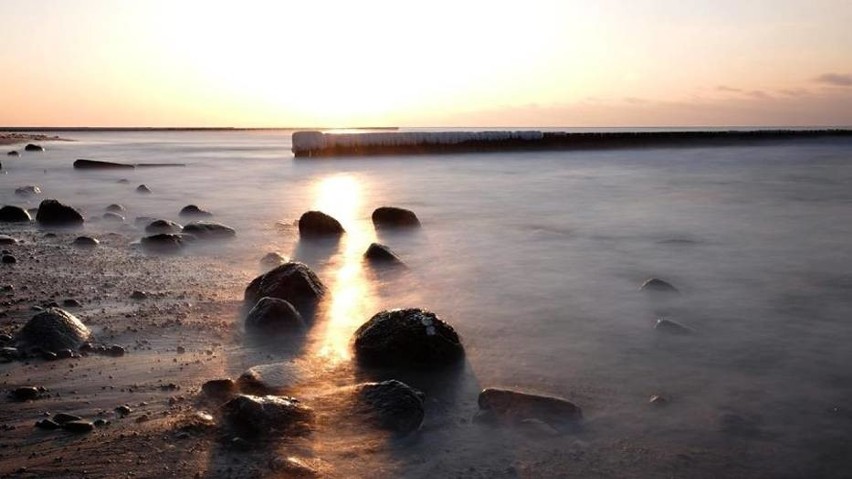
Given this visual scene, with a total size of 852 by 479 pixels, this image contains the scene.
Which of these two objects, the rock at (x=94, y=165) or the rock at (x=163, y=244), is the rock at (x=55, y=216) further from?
the rock at (x=94, y=165)

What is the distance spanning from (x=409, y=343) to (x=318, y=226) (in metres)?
5.40

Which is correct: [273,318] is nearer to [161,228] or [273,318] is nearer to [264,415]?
[264,415]

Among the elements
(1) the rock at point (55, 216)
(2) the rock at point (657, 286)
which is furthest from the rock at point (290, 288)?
(1) the rock at point (55, 216)

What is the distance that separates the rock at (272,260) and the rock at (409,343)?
3085 millimetres

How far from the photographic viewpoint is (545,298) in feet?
19.6

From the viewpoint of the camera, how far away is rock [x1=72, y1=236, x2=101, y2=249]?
7.91 meters

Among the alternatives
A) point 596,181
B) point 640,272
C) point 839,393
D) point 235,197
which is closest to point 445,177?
point 596,181

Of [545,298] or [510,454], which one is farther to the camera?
[545,298]

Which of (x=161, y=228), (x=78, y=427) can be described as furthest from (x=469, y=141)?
(x=78, y=427)


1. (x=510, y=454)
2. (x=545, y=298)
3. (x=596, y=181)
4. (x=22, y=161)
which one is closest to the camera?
(x=510, y=454)

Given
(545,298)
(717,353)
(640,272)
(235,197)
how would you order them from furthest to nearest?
(235,197) < (640,272) < (545,298) < (717,353)

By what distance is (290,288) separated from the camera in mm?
5406

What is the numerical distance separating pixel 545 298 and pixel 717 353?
1757 mm

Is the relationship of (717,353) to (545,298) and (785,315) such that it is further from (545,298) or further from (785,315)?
(545,298)
